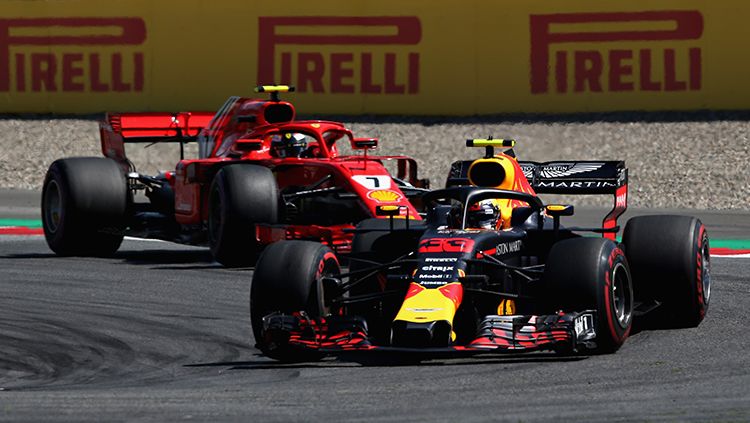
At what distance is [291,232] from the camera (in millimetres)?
14555

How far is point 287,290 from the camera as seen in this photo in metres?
9.39

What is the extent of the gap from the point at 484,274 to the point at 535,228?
99 centimetres

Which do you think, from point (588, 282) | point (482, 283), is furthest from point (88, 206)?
point (588, 282)

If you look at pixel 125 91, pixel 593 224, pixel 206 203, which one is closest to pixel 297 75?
pixel 125 91

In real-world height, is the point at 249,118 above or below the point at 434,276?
above

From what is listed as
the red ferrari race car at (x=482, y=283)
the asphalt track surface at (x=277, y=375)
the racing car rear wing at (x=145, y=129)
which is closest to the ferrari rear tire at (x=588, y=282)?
the red ferrari race car at (x=482, y=283)

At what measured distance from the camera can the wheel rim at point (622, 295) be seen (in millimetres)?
9484

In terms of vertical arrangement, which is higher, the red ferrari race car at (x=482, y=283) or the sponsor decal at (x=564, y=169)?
the sponsor decal at (x=564, y=169)

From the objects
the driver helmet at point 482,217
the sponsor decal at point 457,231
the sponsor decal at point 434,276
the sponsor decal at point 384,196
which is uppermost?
the driver helmet at point 482,217

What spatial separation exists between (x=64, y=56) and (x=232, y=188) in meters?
11.1

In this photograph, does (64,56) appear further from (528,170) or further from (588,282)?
(588,282)

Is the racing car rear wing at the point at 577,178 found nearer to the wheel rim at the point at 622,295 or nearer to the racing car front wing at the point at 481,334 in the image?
the wheel rim at the point at 622,295

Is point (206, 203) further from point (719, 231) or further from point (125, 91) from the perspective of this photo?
point (125, 91)

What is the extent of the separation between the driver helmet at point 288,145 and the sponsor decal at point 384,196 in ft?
5.16
